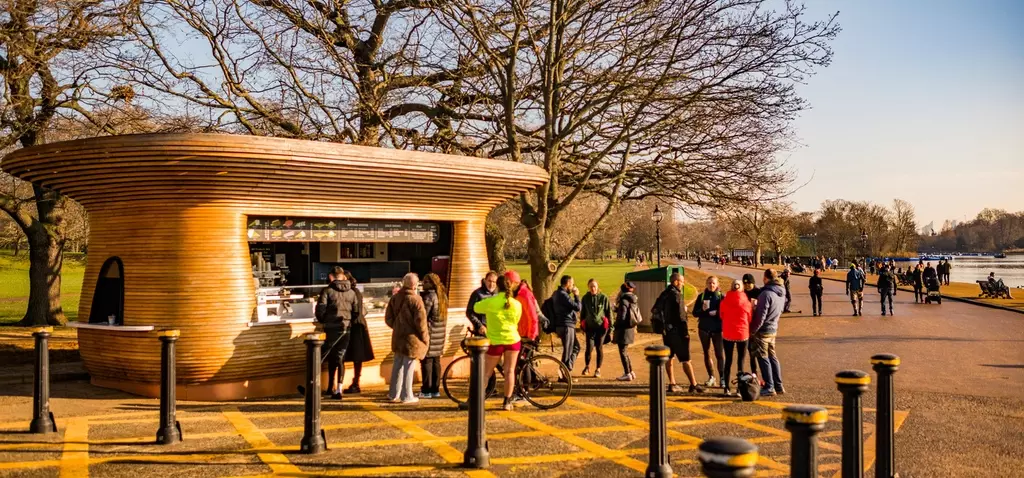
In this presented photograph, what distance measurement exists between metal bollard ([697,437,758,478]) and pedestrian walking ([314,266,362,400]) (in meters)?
7.47

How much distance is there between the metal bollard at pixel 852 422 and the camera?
4.92 meters

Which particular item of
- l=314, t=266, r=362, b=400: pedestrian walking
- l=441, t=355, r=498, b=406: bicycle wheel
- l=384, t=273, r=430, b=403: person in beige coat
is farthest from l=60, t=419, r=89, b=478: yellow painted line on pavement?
l=441, t=355, r=498, b=406: bicycle wheel

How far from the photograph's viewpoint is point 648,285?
63.3ft

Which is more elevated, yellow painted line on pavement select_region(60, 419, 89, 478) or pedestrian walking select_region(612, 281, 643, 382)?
pedestrian walking select_region(612, 281, 643, 382)

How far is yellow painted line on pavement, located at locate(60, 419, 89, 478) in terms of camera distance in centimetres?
644

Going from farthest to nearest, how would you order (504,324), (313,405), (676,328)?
(676,328) < (504,324) < (313,405)

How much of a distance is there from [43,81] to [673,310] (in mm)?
15009

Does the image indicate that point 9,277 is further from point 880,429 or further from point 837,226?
point 837,226

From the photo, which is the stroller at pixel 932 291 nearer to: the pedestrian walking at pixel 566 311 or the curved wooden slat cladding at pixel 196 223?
the pedestrian walking at pixel 566 311

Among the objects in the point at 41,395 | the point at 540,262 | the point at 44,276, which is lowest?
the point at 41,395

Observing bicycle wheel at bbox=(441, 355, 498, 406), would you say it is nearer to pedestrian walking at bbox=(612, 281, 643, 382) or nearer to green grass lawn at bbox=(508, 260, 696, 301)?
pedestrian walking at bbox=(612, 281, 643, 382)

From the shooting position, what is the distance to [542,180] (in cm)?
1242

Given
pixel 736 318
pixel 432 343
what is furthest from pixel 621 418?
Result: pixel 432 343

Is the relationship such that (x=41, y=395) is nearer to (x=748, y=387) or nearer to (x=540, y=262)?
(x=748, y=387)
